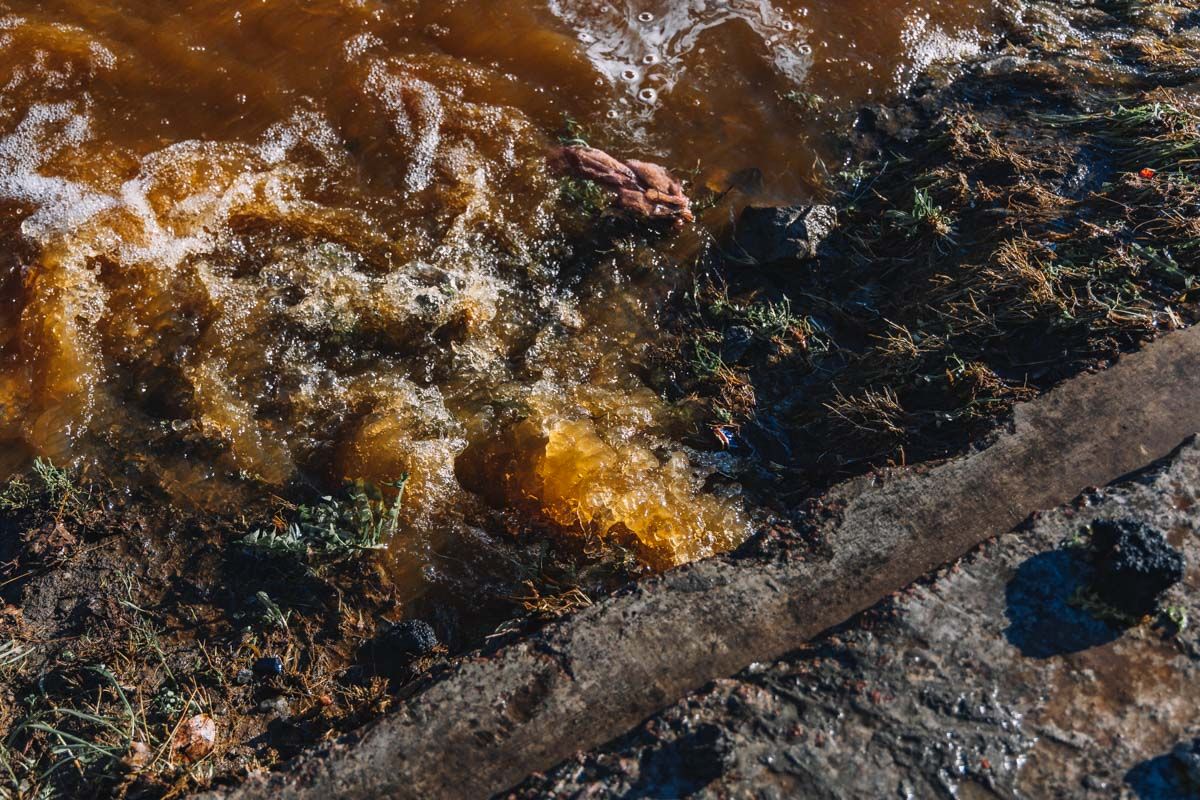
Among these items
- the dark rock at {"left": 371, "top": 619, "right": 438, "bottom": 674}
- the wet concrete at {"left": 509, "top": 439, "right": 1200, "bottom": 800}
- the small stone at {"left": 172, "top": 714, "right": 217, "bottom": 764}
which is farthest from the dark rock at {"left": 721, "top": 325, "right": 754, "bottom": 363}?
the small stone at {"left": 172, "top": 714, "right": 217, "bottom": 764}

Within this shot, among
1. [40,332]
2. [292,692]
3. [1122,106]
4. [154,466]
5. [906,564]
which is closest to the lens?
[906,564]

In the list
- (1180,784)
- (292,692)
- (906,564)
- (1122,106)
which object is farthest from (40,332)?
(1122,106)

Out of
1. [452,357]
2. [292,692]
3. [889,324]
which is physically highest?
[889,324]

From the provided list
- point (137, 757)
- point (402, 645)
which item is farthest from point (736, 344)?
point (137, 757)

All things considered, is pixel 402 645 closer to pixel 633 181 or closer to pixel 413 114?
pixel 633 181

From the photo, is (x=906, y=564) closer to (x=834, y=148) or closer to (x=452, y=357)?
(x=452, y=357)

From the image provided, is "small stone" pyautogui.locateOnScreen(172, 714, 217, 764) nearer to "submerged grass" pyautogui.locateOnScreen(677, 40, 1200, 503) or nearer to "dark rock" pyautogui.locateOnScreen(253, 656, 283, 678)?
"dark rock" pyautogui.locateOnScreen(253, 656, 283, 678)
